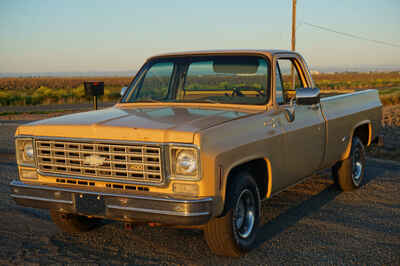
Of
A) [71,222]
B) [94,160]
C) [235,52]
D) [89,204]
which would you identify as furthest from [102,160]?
[235,52]

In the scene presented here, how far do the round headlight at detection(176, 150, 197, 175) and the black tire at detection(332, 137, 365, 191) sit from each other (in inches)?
147

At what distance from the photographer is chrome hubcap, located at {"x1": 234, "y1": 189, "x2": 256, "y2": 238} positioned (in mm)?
4418

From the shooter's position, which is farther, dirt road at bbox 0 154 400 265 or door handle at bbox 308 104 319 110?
door handle at bbox 308 104 319 110

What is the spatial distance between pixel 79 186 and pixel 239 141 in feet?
4.79

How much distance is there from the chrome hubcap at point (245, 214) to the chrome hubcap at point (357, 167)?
3.02 m

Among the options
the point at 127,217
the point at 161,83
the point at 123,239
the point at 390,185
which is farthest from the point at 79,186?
the point at 390,185

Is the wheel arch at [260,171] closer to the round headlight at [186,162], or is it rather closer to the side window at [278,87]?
the round headlight at [186,162]

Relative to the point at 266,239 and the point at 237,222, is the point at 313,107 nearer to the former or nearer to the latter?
the point at 266,239

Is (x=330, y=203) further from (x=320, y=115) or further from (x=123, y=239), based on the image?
(x=123, y=239)

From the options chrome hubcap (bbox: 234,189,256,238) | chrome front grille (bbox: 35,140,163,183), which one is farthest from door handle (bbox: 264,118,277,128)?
chrome front grille (bbox: 35,140,163,183)

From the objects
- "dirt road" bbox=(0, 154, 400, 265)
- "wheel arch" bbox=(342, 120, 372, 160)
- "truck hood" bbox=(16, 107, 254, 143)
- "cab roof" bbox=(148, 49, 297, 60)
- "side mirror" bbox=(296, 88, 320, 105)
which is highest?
"cab roof" bbox=(148, 49, 297, 60)

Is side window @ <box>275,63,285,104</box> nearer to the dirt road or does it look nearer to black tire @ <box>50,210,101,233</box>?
the dirt road

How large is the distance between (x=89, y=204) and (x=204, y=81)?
224 cm

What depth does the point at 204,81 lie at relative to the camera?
560 centimetres
